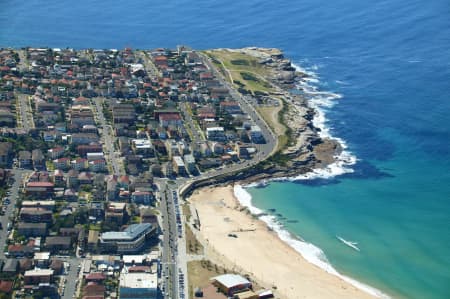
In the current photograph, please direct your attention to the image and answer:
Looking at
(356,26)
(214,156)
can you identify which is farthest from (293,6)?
(214,156)

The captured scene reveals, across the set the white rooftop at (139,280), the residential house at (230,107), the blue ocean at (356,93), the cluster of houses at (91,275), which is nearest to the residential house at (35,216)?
the cluster of houses at (91,275)

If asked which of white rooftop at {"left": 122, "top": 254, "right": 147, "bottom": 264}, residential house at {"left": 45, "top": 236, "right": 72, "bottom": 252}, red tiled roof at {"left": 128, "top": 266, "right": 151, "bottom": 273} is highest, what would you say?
residential house at {"left": 45, "top": 236, "right": 72, "bottom": 252}

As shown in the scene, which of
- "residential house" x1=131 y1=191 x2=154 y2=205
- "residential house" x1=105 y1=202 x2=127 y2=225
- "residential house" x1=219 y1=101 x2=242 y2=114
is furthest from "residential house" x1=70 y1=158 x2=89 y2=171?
"residential house" x1=219 y1=101 x2=242 y2=114

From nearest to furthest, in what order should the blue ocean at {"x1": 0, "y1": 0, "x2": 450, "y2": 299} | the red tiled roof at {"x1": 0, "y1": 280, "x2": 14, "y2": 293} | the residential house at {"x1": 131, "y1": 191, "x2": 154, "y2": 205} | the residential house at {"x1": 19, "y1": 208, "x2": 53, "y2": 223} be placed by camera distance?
the red tiled roof at {"x1": 0, "y1": 280, "x2": 14, "y2": 293} → the residential house at {"x1": 19, "y1": 208, "x2": 53, "y2": 223} → the blue ocean at {"x1": 0, "y1": 0, "x2": 450, "y2": 299} → the residential house at {"x1": 131, "y1": 191, "x2": 154, "y2": 205}

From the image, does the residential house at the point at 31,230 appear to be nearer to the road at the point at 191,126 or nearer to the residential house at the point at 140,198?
the residential house at the point at 140,198

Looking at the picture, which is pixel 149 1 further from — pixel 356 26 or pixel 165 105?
pixel 165 105

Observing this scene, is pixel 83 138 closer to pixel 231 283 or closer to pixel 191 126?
pixel 191 126

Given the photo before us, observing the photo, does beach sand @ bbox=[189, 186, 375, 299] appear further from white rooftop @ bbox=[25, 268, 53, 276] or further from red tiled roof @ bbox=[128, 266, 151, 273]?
white rooftop @ bbox=[25, 268, 53, 276]
